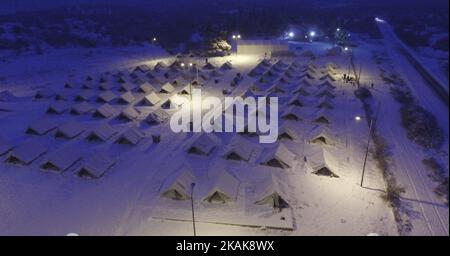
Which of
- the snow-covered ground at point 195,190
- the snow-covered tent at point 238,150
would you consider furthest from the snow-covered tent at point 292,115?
the snow-covered tent at point 238,150

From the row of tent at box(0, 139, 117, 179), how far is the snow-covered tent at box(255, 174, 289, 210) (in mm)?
10832

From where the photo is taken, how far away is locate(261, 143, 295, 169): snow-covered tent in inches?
934

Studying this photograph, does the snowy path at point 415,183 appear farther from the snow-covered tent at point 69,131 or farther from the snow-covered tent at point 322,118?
the snow-covered tent at point 69,131

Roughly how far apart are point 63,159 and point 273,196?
48.2ft

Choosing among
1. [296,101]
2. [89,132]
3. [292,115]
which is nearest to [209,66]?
[296,101]

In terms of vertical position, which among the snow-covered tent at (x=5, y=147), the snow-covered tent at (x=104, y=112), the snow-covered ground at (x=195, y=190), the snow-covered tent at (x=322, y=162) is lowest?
the snow-covered ground at (x=195, y=190)

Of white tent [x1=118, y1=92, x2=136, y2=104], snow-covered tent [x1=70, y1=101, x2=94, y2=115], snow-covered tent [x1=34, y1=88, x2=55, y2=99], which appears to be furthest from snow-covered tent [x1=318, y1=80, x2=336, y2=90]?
snow-covered tent [x1=34, y1=88, x2=55, y2=99]

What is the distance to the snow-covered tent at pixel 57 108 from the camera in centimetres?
3384

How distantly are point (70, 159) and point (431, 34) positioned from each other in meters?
70.6

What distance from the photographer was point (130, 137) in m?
27.4

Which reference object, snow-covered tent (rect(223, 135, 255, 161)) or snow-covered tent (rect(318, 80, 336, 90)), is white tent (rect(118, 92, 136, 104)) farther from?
snow-covered tent (rect(318, 80, 336, 90))

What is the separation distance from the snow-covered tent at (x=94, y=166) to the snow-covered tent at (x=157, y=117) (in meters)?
8.06
